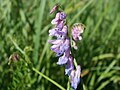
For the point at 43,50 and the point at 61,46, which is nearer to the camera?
the point at 61,46

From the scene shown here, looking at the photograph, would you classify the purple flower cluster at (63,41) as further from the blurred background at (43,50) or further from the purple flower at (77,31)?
the blurred background at (43,50)

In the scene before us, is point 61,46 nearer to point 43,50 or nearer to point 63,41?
point 63,41

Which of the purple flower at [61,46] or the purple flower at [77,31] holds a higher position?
the purple flower at [77,31]

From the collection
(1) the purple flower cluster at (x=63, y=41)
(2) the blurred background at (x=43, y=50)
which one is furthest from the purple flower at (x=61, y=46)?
(2) the blurred background at (x=43, y=50)

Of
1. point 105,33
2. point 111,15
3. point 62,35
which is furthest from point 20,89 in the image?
point 111,15

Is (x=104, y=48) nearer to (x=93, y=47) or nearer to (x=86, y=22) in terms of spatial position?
(x=93, y=47)

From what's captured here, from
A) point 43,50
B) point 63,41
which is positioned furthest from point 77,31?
point 43,50

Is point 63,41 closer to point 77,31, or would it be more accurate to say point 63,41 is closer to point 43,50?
point 77,31

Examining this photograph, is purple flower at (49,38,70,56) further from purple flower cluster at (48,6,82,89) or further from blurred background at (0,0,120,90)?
blurred background at (0,0,120,90)

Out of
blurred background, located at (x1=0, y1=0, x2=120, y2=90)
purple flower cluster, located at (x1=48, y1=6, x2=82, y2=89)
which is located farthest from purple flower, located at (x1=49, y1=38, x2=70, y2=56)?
blurred background, located at (x1=0, y1=0, x2=120, y2=90)
